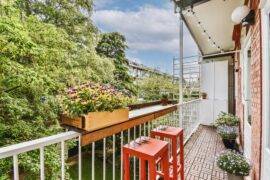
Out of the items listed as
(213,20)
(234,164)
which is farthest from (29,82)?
(213,20)

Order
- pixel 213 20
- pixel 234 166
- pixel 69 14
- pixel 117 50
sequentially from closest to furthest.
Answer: pixel 234 166 < pixel 213 20 < pixel 69 14 < pixel 117 50

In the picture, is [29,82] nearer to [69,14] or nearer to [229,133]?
[229,133]

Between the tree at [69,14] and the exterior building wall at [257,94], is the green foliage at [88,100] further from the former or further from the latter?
the tree at [69,14]

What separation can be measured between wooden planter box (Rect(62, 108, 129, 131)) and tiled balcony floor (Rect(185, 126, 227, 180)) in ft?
6.95

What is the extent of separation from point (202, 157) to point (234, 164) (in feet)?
4.85

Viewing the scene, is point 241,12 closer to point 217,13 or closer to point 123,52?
point 217,13

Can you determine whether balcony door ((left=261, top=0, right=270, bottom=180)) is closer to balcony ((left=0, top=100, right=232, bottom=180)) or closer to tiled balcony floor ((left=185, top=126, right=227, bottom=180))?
balcony ((left=0, top=100, right=232, bottom=180))

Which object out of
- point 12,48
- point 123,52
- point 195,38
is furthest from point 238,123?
point 123,52

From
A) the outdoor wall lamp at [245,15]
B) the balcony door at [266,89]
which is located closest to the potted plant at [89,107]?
the balcony door at [266,89]

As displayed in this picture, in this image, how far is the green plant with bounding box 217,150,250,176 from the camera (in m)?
2.71

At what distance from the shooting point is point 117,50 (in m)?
12.2

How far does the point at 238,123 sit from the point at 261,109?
3.74 metres

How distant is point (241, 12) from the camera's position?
2867 millimetres

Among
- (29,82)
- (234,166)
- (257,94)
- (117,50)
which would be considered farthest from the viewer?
(117,50)
